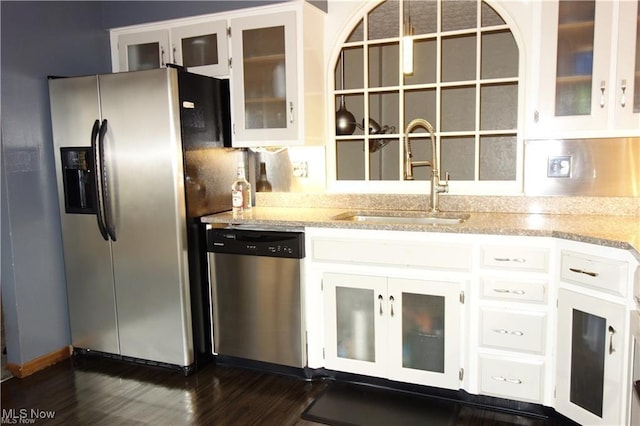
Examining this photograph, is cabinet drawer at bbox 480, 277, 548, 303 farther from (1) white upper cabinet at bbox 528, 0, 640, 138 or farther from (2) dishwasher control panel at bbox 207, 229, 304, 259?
(2) dishwasher control panel at bbox 207, 229, 304, 259

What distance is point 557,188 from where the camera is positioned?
2.68 meters

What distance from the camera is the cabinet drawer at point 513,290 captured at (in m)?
2.19

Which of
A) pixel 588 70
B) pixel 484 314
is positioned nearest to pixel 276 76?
pixel 588 70

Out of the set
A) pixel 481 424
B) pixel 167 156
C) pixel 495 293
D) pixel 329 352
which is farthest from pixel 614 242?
pixel 167 156

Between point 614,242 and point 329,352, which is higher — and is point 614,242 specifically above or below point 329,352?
above

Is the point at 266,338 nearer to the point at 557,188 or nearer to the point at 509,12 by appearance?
the point at 557,188

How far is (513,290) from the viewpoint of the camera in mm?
2234

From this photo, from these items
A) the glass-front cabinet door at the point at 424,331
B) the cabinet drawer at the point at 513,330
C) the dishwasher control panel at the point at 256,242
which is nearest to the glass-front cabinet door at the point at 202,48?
the dishwasher control panel at the point at 256,242

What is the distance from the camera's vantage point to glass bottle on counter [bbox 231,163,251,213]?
118 inches

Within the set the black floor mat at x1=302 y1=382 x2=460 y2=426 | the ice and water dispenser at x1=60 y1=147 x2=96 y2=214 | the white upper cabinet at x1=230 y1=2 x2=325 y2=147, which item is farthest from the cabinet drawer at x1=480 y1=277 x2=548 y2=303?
the ice and water dispenser at x1=60 y1=147 x2=96 y2=214

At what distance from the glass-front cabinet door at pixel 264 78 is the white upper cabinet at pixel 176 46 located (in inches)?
4.7

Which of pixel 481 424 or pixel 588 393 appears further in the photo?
pixel 481 424

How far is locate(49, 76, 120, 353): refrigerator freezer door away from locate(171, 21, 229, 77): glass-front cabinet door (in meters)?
0.59

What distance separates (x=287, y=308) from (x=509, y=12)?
2023mm
